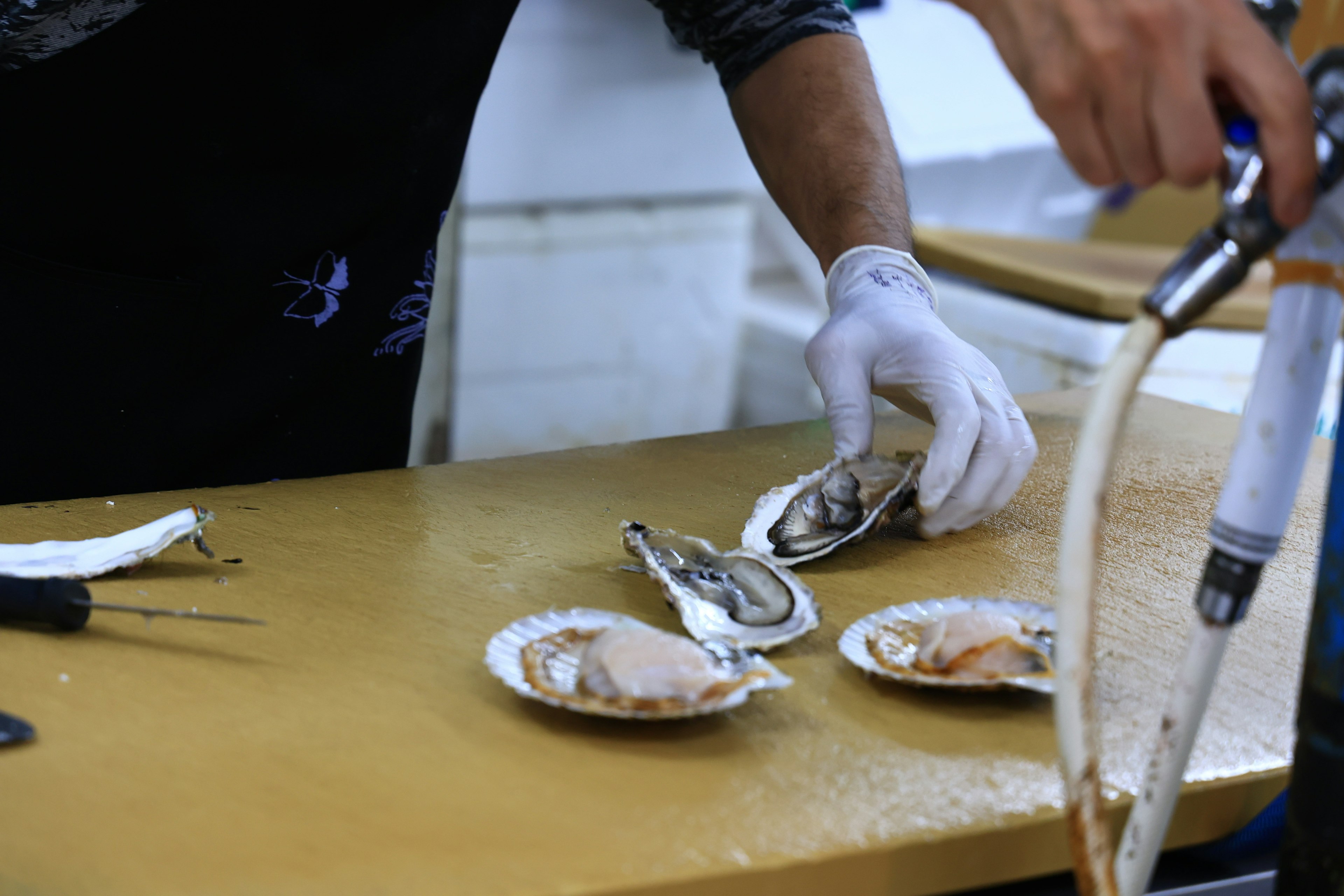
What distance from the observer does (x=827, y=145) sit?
4.29 ft

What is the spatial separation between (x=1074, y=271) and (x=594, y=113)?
123 cm

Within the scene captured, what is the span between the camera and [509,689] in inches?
25.9

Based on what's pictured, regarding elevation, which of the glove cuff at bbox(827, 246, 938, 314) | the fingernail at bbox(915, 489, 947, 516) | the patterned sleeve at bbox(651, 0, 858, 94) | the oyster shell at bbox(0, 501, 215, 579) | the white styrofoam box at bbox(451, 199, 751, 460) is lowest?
the white styrofoam box at bbox(451, 199, 751, 460)

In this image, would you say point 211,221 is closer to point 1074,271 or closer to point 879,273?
point 879,273

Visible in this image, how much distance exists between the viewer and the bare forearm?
1.26 metres

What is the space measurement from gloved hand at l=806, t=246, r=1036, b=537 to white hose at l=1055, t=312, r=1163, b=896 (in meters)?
0.44

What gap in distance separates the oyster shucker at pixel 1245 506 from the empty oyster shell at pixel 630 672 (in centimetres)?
19

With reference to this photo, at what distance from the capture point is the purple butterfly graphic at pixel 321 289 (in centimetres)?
115

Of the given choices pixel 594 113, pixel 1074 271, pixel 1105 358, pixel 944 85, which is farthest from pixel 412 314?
pixel 944 85

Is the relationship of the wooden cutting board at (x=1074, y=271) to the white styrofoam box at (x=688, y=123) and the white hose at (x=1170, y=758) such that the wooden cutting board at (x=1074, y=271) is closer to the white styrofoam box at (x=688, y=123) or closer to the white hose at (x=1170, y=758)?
the white styrofoam box at (x=688, y=123)

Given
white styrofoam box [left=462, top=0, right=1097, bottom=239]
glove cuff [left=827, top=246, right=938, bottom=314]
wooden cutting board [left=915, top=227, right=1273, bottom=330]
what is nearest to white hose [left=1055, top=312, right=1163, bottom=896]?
glove cuff [left=827, top=246, right=938, bottom=314]

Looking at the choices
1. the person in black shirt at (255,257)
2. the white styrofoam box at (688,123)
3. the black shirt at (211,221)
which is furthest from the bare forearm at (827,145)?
the white styrofoam box at (688,123)

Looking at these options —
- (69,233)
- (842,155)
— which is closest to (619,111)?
(842,155)

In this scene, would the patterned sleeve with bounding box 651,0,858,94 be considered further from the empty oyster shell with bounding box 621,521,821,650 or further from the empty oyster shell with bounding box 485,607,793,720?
the empty oyster shell with bounding box 485,607,793,720
